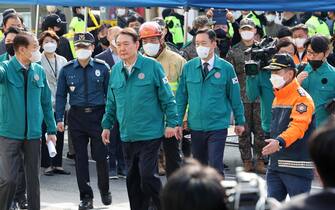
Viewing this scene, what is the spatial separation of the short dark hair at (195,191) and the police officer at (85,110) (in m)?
6.39

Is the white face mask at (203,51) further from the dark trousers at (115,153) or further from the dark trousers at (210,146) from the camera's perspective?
the dark trousers at (115,153)

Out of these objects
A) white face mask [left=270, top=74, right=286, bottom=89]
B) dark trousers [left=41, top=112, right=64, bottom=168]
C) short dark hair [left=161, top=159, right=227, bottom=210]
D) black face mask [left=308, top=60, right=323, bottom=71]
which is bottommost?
dark trousers [left=41, top=112, right=64, bottom=168]

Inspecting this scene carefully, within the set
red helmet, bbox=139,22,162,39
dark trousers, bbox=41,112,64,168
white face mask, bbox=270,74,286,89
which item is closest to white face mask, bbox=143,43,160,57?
red helmet, bbox=139,22,162,39

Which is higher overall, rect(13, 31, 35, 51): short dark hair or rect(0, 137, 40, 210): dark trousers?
rect(13, 31, 35, 51): short dark hair

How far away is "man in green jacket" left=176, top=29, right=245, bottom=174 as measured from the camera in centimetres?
906

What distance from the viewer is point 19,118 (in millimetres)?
8414

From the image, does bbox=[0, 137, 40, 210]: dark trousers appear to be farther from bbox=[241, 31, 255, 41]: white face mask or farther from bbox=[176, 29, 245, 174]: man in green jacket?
bbox=[241, 31, 255, 41]: white face mask

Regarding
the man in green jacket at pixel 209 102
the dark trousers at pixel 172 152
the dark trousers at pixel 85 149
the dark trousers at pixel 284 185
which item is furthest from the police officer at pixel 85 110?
the dark trousers at pixel 284 185

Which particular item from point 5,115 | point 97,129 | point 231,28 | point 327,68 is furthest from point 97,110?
point 231,28

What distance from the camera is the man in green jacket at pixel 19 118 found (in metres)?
8.39

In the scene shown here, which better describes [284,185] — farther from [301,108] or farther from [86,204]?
[86,204]

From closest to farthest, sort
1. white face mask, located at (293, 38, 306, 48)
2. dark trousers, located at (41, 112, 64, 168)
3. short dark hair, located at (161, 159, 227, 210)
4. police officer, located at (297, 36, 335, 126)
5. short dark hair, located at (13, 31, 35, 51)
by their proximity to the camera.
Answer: short dark hair, located at (161, 159, 227, 210), short dark hair, located at (13, 31, 35, 51), police officer, located at (297, 36, 335, 126), dark trousers, located at (41, 112, 64, 168), white face mask, located at (293, 38, 306, 48)

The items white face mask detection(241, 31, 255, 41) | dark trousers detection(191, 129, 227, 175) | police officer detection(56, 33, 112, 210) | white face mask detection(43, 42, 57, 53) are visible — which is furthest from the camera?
white face mask detection(241, 31, 255, 41)

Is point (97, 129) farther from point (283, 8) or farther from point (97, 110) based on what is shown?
point (283, 8)
